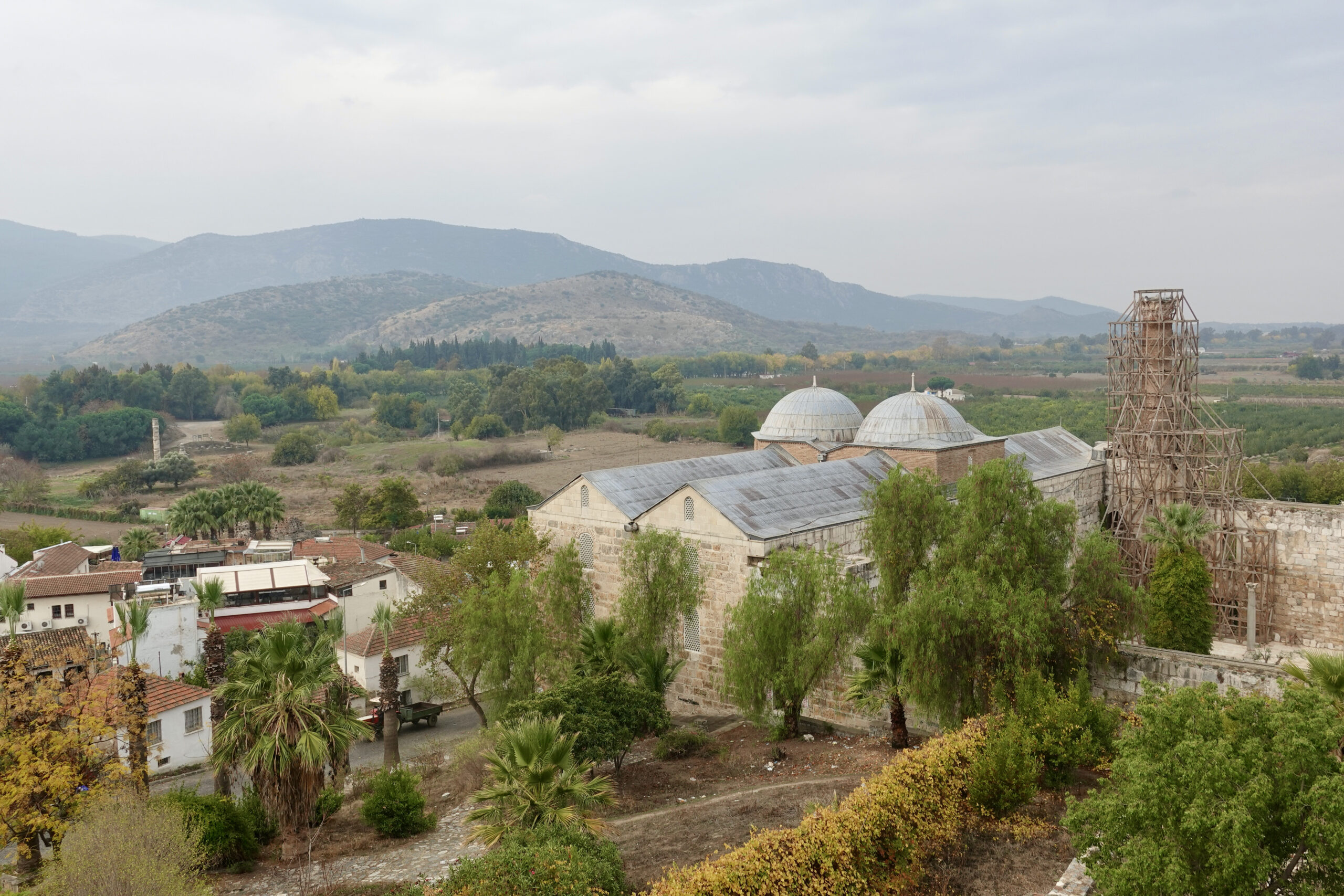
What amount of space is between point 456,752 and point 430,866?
664 centimetres

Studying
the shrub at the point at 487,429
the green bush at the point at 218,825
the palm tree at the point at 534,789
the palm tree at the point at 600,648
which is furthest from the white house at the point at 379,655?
the shrub at the point at 487,429

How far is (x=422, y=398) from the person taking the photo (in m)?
137

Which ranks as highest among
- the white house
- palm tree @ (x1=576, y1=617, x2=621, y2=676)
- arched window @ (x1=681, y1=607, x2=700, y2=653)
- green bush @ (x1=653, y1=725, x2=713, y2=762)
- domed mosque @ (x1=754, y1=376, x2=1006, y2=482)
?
domed mosque @ (x1=754, y1=376, x2=1006, y2=482)

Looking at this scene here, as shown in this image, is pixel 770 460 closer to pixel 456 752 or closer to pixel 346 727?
pixel 456 752

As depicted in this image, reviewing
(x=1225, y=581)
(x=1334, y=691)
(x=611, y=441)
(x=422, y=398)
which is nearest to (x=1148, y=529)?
(x=1225, y=581)

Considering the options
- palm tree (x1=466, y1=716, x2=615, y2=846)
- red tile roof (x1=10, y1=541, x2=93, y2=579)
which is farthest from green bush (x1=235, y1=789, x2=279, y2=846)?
red tile roof (x1=10, y1=541, x2=93, y2=579)

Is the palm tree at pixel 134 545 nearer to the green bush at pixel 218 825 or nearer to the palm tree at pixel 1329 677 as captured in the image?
the green bush at pixel 218 825

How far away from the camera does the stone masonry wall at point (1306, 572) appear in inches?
1249

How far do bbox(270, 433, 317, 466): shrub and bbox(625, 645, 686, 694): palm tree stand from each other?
8179 centimetres

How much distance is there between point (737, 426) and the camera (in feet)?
322

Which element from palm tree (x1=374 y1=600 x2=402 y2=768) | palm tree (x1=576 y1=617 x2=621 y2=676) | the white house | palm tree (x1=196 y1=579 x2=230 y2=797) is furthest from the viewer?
the white house

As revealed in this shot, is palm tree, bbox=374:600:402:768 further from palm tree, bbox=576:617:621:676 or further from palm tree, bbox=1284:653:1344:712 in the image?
palm tree, bbox=1284:653:1344:712

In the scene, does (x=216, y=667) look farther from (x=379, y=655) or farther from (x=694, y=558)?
(x=694, y=558)

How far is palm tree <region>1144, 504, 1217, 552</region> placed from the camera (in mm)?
28297
